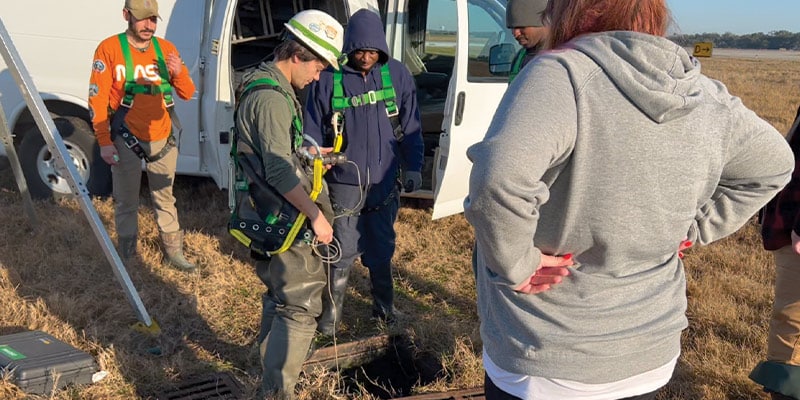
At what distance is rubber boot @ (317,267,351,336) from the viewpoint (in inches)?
147

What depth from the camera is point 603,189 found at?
→ 1271 millimetres

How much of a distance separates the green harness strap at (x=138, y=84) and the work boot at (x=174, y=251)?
3.20 ft

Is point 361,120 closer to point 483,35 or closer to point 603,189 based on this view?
point 483,35

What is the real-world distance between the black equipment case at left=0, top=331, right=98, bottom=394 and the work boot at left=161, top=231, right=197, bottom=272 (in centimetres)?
133

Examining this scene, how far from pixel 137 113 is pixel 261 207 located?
2.20 m

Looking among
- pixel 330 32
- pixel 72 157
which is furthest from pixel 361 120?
pixel 72 157

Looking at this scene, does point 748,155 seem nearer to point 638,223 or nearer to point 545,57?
point 638,223

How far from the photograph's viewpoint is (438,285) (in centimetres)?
468

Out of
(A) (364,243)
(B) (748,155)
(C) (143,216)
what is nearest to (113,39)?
(C) (143,216)

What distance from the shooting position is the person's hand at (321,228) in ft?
8.63

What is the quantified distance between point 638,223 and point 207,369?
9.15 ft

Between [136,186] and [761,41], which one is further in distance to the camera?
[761,41]

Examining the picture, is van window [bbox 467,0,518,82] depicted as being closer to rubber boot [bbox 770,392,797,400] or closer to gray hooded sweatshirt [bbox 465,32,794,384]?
rubber boot [bbox 770,392,797,400]

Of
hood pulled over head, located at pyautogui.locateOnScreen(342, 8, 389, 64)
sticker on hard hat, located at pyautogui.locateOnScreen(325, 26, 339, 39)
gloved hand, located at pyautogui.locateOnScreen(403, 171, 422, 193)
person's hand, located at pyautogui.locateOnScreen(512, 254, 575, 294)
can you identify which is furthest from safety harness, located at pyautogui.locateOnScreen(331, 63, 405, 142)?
person's hand, located at pyautogui.locateOnScreen(512, 254, 575, 294)
